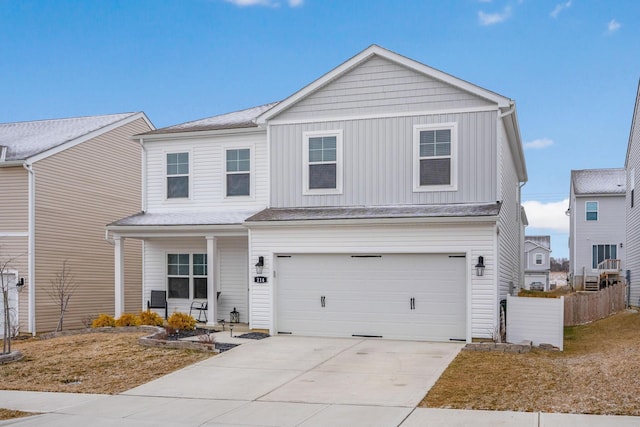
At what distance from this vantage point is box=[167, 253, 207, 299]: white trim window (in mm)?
20531

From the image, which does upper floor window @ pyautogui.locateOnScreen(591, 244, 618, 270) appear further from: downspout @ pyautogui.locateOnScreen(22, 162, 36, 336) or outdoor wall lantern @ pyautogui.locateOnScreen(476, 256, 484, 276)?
downspout @ pyautogui.locateOnScreen(22, 162, 36, 336)

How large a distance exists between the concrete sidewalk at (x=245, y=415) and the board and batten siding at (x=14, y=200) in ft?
37.1

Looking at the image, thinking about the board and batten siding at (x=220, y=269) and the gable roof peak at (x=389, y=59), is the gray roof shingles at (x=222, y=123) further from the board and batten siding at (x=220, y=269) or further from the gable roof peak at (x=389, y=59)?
the board and batten siding at (x=220, y=269)

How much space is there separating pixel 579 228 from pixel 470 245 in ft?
90.4

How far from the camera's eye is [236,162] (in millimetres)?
19781

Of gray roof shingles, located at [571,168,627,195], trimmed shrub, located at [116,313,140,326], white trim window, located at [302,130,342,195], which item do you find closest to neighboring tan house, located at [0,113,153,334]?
trimmed shrub, located at [116,313,140,326]

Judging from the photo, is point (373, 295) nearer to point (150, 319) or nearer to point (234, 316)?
point (234, 316)

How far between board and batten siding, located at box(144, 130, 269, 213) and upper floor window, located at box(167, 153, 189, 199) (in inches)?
5.2

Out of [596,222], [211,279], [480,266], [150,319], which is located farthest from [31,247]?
[596,222]

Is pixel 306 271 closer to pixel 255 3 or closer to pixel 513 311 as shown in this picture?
pixel 513 311

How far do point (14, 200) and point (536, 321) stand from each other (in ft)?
52.2

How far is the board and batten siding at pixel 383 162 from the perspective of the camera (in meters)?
16.3

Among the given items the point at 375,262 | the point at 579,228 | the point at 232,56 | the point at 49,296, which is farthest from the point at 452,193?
the point at 579,228

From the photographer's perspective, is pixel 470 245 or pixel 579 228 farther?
pixel 579 228
